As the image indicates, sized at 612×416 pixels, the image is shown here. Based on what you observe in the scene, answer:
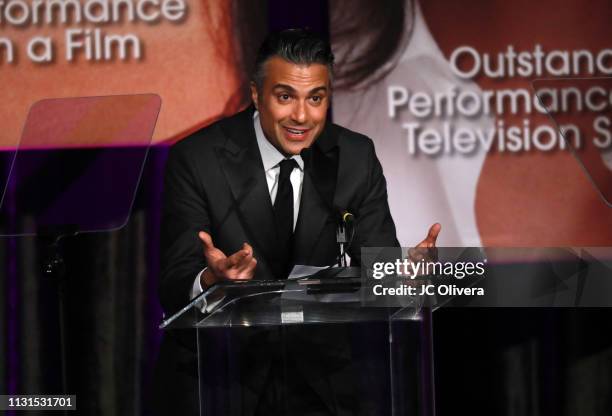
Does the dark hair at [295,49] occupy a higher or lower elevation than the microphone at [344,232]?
higher

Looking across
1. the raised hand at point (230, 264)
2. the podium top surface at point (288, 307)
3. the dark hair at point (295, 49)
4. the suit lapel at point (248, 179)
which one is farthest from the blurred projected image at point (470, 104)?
the podium top surface at point (288, 307)

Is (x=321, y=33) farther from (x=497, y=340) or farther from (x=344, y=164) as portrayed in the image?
(x=497, y=340)

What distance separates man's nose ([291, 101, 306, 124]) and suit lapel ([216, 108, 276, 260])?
0.21 metres

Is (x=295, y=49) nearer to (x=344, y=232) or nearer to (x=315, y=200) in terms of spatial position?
(x=315, y=200)

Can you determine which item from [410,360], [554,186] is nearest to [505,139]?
[554,186]

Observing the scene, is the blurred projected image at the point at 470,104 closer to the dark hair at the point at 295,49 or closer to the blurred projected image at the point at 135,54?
the dark hair at the point at 295,49

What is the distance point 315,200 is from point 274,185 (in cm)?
20

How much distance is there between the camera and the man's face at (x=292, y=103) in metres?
3.82

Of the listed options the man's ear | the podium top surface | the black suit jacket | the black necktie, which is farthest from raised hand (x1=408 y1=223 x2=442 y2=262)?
the man's ear

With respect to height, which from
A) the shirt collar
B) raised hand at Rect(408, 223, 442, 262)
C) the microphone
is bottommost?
raised hand at Rect(408, 223, 442, 262)

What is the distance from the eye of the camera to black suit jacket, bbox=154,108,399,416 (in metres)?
3.82

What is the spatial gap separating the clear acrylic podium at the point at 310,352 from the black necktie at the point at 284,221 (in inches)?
56.3

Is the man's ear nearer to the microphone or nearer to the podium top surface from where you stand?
the microphone

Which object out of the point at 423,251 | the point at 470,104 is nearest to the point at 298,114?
the point at 470,104
